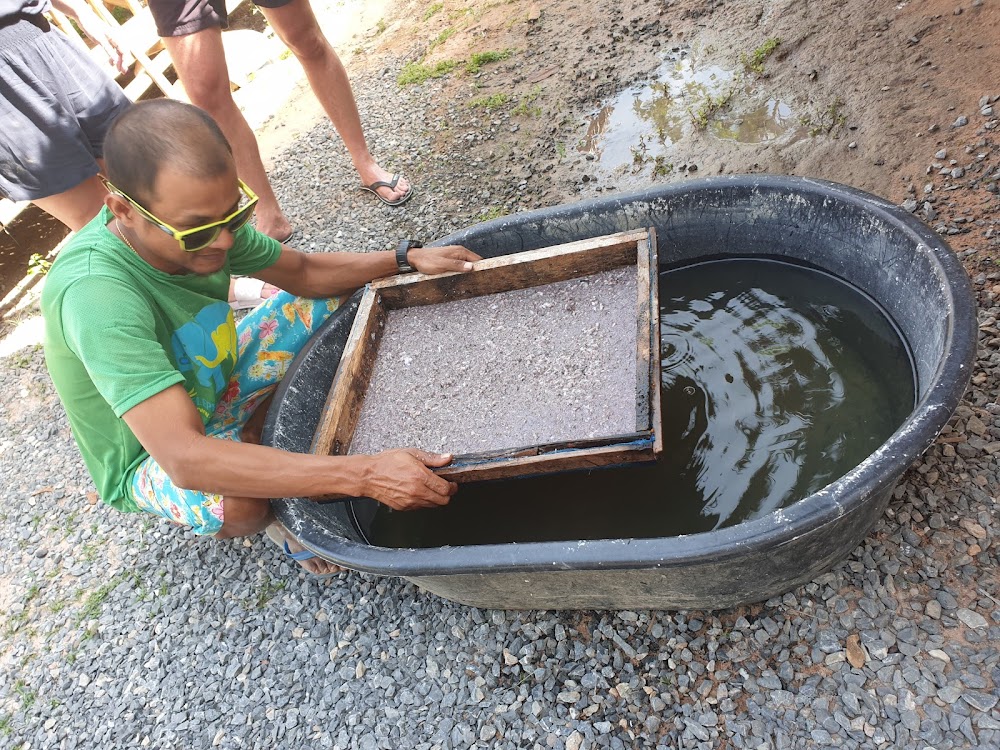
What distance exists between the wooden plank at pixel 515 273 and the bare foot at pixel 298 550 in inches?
36.0

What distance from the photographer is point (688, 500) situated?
2.07 meters

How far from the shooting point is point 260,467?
1.78m

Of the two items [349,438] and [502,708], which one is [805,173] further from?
[502,708]

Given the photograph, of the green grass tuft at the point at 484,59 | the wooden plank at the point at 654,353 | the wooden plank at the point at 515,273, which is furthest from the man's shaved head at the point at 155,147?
the green grass tuft at the point at 484,59

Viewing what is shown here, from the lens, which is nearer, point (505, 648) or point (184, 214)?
point (184, 214)

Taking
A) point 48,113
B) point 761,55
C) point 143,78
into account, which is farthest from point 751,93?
point 143,78

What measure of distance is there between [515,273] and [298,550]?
1.20 meters

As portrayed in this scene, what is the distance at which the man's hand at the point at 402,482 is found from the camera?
70.2 inches

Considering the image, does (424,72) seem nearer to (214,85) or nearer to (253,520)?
(214,85)

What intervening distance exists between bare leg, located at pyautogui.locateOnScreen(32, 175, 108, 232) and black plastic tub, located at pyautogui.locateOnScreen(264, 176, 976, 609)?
1.25 metres

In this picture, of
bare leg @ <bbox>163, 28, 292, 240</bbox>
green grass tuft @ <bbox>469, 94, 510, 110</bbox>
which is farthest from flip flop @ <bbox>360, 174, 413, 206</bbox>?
green grass tuft @ <bbox>469, 94, 510, 110</bbox>

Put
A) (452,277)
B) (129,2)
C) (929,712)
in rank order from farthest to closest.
Answer: (129,2) → (452,277) → (929,712)

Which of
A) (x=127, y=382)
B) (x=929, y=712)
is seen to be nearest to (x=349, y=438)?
(x=127, y=382)

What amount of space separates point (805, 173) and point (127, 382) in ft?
8.77
